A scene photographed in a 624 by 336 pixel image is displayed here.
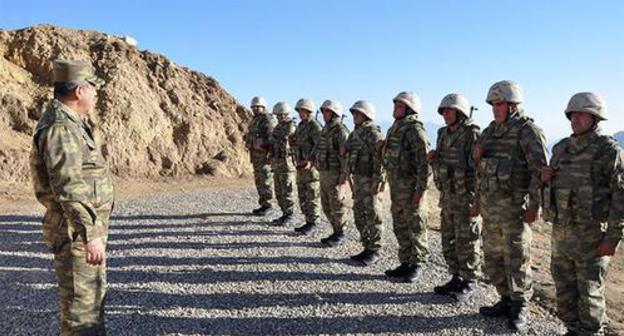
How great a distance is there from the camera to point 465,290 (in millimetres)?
6523

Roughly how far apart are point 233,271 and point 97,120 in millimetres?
14982

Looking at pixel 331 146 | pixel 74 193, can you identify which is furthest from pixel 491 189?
pixel 74 193

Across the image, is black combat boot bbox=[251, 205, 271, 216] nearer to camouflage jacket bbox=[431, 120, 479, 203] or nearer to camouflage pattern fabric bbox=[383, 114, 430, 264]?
camouflage pattern fabric bbox=[383, 114, 430, 264]

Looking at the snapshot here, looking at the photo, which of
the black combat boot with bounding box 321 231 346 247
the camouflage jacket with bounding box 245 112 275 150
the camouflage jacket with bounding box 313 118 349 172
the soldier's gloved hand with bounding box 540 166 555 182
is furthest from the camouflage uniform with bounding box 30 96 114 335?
the camouflage jacket with bounding box 245 112 275 150

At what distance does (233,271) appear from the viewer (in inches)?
302

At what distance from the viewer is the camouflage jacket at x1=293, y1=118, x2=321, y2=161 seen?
1008 cm

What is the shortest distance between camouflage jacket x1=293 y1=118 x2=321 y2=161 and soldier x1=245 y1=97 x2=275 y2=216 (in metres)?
1.26

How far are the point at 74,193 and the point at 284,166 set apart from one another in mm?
7418

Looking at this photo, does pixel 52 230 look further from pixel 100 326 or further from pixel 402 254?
pixel 402 254

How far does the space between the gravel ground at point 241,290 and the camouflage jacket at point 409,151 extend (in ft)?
4.55

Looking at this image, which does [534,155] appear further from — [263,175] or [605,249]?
[263,175]

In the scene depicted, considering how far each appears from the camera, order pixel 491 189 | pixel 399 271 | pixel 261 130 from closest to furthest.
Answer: pixel 491 189
pixel 399 271
pixel 261 130

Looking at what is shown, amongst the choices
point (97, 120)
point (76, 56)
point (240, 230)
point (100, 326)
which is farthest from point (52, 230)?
point (76, 56)

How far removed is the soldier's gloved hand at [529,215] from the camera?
551 centimetres
